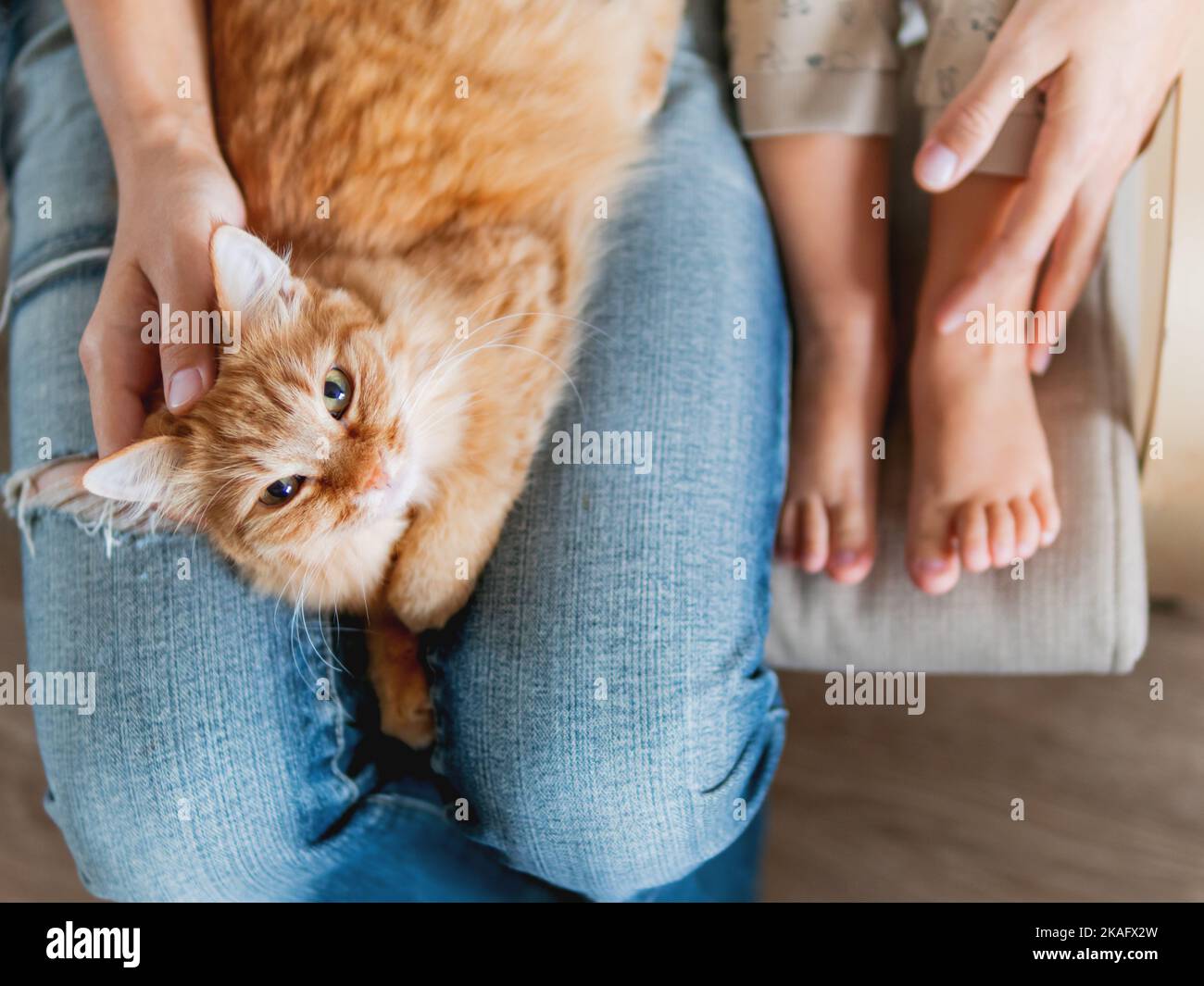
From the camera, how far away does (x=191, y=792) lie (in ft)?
2.74

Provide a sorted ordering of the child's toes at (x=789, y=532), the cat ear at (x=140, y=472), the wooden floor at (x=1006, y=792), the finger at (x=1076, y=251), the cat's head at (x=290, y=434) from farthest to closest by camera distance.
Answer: the wooden floor at (x=1006, y=792), the child's toes at (x=789, y=532), the finger at (x=1076, y=251), the cat's head at (x=290, y=434), the cat ear at (x=140, y=472)

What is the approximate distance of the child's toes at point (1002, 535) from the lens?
94 centimetres

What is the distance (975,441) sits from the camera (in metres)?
0.97

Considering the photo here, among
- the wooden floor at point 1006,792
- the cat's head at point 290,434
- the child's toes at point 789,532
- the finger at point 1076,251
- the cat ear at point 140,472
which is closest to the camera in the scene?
the cat ear at point 140,472

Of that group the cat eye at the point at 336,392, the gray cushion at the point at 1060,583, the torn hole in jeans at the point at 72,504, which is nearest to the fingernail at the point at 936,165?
the gray cushion at the point at 1060,583

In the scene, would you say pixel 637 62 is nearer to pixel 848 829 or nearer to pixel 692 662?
pixel 692 662

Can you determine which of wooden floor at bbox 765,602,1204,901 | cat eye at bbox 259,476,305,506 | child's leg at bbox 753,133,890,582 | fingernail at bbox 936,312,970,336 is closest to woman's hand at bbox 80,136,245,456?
cat eye at bbox 259,476,305,506

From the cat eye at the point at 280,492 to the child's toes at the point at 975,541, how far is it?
2.36 feet

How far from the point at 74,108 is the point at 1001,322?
1131mm

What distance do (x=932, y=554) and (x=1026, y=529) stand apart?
103 millimetres

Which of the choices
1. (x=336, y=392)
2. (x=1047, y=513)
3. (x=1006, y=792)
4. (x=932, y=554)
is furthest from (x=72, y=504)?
(x=1006, y=792)

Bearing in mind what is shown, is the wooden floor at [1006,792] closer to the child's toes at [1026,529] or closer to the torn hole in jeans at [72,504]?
the child's toes at [1026,529]

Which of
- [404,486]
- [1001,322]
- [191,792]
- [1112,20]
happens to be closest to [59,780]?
[191,792]

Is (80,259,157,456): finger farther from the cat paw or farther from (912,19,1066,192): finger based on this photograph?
(912,19,1066,192): finger
